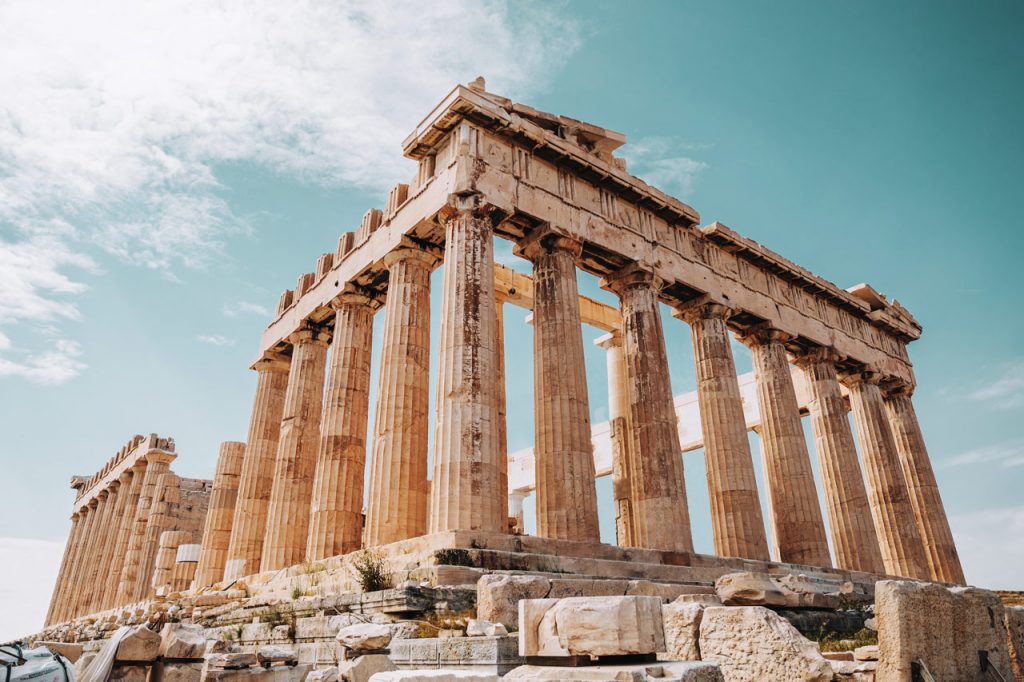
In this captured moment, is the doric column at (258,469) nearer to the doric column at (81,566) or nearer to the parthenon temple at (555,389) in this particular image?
the parthenon temple at (555,389)

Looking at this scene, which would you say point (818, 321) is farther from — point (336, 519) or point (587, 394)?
point (336, 519)

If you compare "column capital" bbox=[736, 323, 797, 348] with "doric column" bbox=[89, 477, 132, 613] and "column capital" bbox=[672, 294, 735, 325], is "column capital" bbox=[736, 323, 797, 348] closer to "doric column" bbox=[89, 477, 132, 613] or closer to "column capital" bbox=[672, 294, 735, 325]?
"column capital" bbox=[672, 294, 735, 325]

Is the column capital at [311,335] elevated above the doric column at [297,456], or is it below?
above

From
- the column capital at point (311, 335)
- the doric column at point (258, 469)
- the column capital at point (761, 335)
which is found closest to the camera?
the doric column at point (258, 469)

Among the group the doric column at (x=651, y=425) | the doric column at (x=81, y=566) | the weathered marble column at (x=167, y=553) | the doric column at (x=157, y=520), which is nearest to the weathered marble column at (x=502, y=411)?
the doric column at (x=651, y=425)

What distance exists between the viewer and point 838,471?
2253 centimetres

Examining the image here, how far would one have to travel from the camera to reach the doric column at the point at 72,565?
1578 inches

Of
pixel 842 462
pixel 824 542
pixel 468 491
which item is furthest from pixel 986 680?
pixel 842 462

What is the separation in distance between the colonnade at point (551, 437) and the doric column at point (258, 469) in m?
0.05

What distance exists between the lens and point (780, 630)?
591 cm

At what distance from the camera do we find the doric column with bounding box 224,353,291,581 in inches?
804

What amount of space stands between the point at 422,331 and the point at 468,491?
17.4 feet

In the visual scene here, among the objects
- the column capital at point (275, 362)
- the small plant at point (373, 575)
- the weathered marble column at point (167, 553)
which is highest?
the column capital at point (275, 362)

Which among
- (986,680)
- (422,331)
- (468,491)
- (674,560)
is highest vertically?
(422,331)
